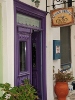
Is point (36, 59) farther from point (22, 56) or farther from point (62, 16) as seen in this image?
point (62, 16)

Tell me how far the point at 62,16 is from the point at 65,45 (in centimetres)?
327

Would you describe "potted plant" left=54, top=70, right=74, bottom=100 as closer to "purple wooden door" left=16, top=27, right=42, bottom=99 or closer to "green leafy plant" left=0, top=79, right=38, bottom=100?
"purple wooden door" left=16, top=27, right=42, bottom=99

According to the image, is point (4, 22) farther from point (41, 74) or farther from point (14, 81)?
point (41, 74)

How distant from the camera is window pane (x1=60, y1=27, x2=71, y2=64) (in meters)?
9.06

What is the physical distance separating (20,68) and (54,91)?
2.14m

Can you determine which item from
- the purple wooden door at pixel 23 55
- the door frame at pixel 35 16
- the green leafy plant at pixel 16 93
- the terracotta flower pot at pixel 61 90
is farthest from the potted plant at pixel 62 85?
the green leafy plant at pixel 16 93

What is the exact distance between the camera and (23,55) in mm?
5996

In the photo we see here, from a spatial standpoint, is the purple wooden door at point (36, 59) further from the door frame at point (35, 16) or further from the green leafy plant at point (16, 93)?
the green leafy plant at point (16, 93)

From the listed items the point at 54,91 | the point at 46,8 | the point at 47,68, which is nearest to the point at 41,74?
the point at 47,68

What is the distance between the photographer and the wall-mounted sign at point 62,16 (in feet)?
20.0

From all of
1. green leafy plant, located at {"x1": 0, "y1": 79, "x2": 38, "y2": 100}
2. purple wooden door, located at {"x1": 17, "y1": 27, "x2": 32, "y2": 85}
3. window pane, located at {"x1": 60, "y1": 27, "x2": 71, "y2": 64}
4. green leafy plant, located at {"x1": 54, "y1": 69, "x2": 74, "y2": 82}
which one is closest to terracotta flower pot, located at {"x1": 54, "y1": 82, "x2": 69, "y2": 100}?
green leafy plant, located at {"x1": 54, "y1": 69, "x2": 74, "y2": 82}

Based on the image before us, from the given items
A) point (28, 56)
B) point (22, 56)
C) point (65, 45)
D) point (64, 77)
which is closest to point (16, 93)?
point (22, 56)

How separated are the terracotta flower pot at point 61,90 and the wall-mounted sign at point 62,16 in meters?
2.01

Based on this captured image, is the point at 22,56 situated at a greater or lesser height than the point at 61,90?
greater
